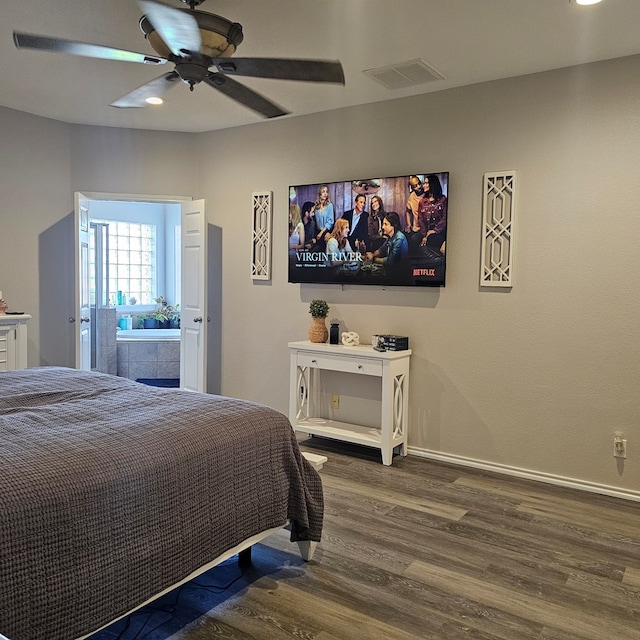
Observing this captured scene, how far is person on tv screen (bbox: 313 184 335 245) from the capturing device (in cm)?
455

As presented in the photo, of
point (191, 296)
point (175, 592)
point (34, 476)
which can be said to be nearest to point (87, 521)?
point (34, 476)

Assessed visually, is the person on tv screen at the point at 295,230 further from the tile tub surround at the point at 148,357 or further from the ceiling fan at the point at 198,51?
the tile tub surround at the point at 148,357

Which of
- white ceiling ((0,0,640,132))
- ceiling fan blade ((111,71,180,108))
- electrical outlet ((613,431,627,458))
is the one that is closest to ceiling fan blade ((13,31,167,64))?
ceiling fan blade ((111,71,180,108))

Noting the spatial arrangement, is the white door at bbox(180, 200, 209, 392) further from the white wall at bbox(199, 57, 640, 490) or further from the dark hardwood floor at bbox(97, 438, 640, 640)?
the dark hardwood floor at bbox(97, 438, 640, 640)

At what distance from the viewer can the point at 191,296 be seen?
17.8 feet

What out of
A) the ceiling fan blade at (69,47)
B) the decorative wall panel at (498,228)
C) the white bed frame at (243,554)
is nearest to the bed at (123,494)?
the white bed frame at (243,554)

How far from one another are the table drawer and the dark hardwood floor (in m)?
0.85

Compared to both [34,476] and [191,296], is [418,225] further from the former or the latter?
[34,476]

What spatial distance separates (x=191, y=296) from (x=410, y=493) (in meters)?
2.90

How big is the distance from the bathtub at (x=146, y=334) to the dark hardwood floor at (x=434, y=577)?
4224 millimetres

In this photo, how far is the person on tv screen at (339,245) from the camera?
4.46 meters

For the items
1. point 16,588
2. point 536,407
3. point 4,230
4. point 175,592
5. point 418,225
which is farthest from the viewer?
point 4,230

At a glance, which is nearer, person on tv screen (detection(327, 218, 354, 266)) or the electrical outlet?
the electrical outlet

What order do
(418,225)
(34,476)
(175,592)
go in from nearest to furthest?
(34,476) → (175,592) → (418,225)
